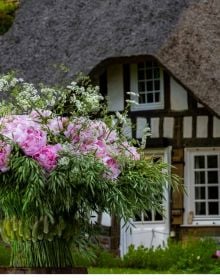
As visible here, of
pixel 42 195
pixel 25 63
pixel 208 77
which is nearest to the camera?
pixel 42 195

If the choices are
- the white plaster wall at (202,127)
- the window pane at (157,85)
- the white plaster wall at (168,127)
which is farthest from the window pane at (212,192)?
the window pane at (157,85)

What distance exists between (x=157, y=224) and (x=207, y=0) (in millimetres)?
4249

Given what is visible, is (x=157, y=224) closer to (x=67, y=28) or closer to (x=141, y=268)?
(x=141, y=268)

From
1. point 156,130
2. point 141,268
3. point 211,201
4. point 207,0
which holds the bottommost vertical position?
point 141,268

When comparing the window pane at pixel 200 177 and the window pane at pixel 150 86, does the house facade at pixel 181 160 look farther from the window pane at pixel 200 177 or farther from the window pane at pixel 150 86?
the window pane at pixel 150 86

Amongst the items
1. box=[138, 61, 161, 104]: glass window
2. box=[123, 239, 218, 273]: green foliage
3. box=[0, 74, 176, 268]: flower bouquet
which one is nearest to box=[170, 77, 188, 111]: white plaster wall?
box=[138, 61, 161, 104]: glass window

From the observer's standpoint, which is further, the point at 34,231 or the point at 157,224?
the point at 157,224

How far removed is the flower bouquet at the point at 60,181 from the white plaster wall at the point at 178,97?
12.0 m

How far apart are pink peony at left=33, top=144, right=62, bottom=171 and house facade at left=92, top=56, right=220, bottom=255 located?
38.8 feet

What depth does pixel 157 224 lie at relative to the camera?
17438 millimetres

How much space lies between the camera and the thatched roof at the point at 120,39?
17.3m

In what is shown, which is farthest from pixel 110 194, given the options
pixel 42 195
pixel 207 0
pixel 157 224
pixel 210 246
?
pixel 207 0

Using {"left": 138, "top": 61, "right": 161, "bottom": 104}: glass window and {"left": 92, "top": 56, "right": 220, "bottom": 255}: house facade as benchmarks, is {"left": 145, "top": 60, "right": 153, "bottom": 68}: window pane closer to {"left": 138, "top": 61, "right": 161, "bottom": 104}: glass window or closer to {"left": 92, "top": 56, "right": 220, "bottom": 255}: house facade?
{"left": 138, "top": 61, "right": 161, "bottom": 104}: glass window

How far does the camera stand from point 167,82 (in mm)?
17875
